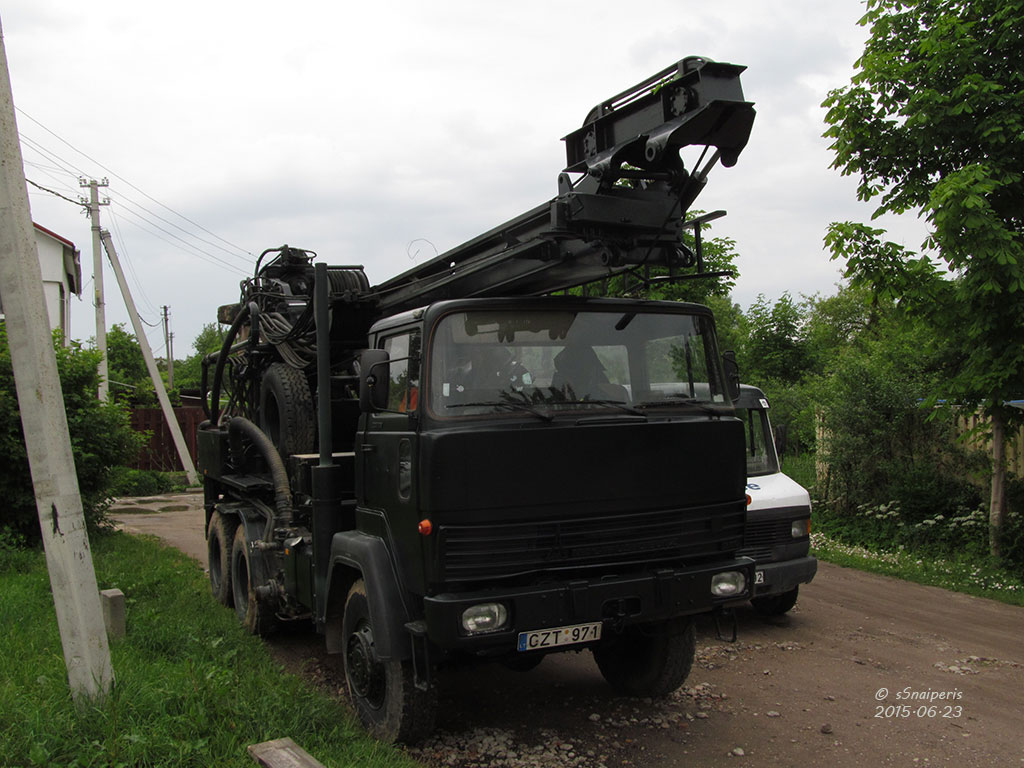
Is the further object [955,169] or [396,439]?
[955,169]

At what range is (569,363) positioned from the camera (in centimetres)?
474

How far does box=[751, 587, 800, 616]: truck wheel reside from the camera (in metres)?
7.64

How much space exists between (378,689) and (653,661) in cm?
177

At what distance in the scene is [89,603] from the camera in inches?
183

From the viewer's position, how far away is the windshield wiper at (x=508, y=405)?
4.43 m

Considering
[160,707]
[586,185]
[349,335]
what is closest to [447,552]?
[160,707]

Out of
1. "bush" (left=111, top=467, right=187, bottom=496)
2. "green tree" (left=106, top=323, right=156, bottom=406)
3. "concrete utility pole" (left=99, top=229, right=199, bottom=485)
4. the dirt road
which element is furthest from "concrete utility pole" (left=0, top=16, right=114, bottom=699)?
"green tree" (left=106, top=323, right=156, bottom=406)

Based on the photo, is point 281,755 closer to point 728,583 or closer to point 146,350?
point 728,583

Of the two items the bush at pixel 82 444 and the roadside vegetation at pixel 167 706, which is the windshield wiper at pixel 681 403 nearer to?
the roadside vegetation at pixel 167 706

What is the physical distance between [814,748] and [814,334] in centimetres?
2563

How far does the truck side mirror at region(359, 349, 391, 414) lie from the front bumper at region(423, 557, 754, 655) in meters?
1.18

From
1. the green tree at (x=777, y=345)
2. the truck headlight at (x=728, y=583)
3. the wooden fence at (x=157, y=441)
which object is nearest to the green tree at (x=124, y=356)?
the wooden fence at (x=157, y=441)

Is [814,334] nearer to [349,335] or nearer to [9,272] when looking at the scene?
[349,335]

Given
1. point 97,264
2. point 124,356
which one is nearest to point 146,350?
point 97,264
